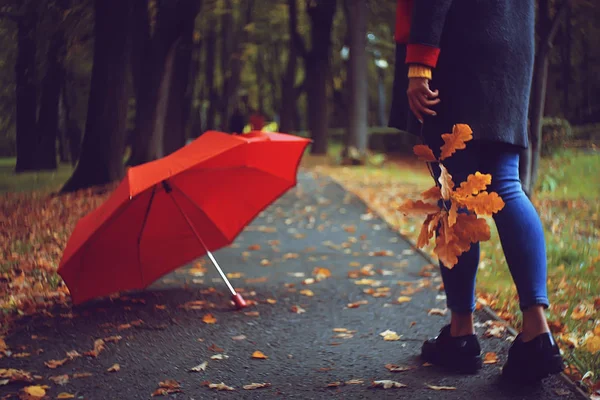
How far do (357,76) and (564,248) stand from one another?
12309 millimetres

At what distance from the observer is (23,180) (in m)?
4.65

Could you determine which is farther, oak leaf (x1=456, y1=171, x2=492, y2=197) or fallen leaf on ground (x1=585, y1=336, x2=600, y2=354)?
fallen leaf on ground (x1=585, y1=336, x2=600, y2=354)

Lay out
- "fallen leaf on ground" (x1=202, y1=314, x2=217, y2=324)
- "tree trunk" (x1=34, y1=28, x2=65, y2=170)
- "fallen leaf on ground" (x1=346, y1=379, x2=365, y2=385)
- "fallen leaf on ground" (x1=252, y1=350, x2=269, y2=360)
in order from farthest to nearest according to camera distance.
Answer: "tree trunk" (x1=34, y1=28, x2=65, y2=170) < "fallen leaf on ground" (x1=202, y1=314, x2=217, y2=324) < "fallen leaf on ground" (x1=252, y1=350, x2=269, y2=360) < "fallen leaf on ground" (x1=346, y1=379, x2=365, y2=385)

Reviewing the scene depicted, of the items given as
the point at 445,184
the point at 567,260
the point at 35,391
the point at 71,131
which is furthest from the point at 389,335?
the point at 71,131

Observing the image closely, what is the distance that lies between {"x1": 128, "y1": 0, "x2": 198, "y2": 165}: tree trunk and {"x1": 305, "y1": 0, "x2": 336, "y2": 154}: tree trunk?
35.0ft

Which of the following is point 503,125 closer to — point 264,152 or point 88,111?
point 264,152

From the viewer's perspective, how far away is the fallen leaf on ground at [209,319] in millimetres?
3854

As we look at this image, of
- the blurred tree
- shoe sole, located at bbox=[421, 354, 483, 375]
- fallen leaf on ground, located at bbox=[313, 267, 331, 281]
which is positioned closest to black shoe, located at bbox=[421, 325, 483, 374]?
shoe sole, located at bbox=[421, 354, 483, 375]

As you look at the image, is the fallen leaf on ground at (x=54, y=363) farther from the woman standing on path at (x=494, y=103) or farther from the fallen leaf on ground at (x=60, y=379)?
the woman standing on path at (x=494, y=103)

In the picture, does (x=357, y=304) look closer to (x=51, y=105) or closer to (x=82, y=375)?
(x=82, y=375)

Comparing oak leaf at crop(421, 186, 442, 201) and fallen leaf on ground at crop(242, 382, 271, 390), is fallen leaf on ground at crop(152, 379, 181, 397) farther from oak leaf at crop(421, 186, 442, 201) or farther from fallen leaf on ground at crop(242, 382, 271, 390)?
oak leaf at crop(421, 186, 442, 201)

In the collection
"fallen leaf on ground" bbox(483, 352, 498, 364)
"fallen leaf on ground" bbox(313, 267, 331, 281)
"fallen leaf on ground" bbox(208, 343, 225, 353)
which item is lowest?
"fallen leaf on ground" bbox(208, 343, 225, 353)

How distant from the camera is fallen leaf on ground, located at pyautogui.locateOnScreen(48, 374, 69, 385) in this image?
291 cm

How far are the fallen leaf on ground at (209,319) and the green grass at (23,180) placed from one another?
1.63 meters
